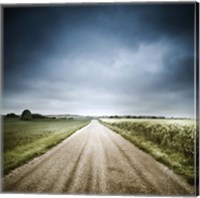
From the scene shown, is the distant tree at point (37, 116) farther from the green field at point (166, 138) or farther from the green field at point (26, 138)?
the green field at point (166, 138)

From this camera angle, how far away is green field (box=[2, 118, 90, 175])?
400 cm

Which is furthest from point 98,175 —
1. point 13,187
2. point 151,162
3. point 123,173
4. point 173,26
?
point 173,26

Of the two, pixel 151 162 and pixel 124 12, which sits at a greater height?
pixel 124 12

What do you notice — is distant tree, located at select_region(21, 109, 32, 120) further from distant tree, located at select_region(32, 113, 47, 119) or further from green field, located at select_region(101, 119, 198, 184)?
green field, located at select_region(101, 119, 198, 184)

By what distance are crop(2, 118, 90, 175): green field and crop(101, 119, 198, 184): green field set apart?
441 mm

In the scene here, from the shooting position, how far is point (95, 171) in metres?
3.83

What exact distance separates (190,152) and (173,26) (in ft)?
4.02

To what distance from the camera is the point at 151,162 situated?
12.5ft

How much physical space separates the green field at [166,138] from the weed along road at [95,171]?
0.07 m

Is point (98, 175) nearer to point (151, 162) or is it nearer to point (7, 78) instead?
point (151, 162)

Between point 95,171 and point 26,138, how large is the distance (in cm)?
80

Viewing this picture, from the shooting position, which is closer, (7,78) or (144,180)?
(144,180)

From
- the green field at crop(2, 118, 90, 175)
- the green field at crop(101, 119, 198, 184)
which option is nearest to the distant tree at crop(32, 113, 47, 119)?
the green field at crop(2, 118, 90, 175)

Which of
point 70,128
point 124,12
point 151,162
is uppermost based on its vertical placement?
point 124,12
